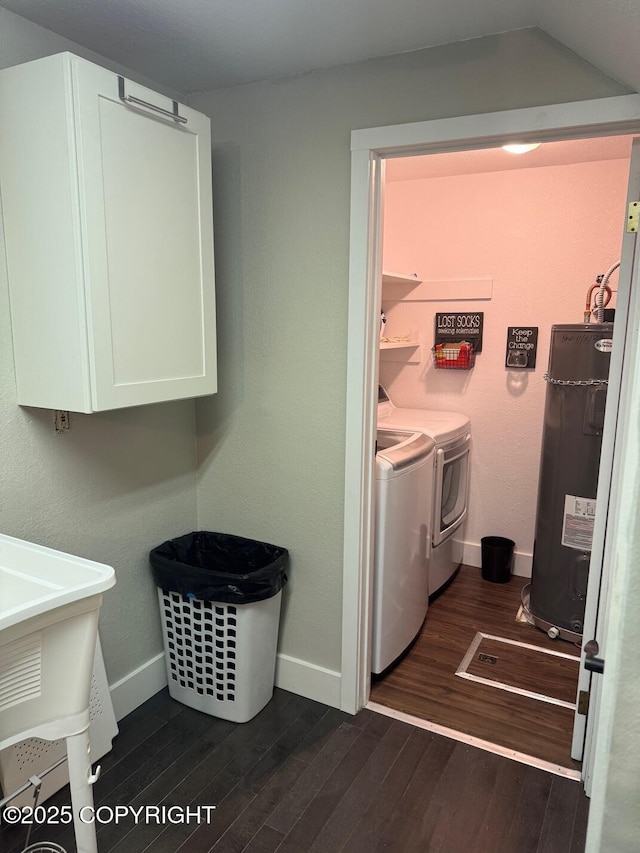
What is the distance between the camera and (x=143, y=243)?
1.76 m

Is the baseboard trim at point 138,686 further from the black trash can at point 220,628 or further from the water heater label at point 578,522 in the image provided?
the water heater label at point 578,522

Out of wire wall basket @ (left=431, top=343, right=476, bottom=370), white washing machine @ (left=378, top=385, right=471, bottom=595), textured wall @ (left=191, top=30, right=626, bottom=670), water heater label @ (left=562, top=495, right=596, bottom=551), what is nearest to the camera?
textured wall @ (left=191, top=30, right=626, bottom=670)

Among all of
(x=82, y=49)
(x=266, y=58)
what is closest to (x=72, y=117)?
(x=82, y=49)

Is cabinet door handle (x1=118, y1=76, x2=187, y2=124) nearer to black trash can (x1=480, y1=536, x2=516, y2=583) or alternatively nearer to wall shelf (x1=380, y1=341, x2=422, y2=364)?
wall shelf (x1=380, y1=341, x2=422, y2=364)

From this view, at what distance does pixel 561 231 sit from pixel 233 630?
2723 mm

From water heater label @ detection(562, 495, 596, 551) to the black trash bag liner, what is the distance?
1.47 meters

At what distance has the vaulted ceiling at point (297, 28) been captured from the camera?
153 cm

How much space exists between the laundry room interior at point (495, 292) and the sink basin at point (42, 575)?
77.6 inches

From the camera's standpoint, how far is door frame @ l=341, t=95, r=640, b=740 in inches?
67.9

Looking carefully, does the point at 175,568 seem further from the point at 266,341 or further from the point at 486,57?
the point at 486,57

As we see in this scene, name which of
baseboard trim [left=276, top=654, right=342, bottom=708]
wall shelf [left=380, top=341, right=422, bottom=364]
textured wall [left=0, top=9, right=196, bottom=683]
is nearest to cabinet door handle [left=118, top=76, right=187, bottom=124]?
textured wall [left=0, top=9, right=196, bottom=683]

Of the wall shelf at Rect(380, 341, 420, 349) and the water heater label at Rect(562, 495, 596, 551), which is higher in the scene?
the wall shelf at Rect(380, 341, 420, 349)

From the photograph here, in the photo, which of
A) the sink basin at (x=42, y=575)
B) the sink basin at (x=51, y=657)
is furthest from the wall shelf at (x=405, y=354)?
the sink basin at (x=51, y=657)

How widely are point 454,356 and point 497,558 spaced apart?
124 centimetres
